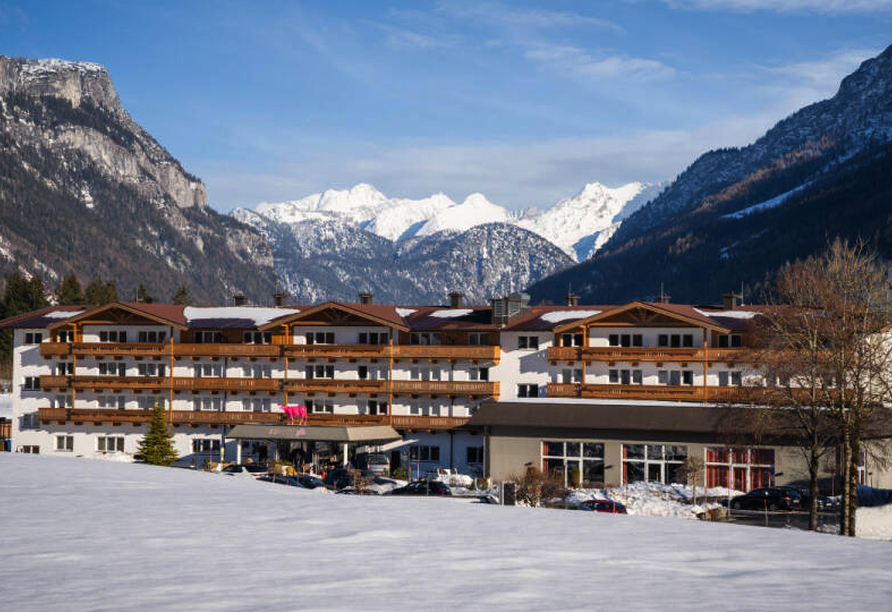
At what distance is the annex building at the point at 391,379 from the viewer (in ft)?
220

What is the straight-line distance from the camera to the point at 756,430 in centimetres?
5062

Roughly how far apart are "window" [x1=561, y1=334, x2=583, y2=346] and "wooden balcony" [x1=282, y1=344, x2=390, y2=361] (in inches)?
539

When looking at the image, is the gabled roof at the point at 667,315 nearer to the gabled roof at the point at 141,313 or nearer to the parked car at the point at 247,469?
the parked car at the point at 247,469

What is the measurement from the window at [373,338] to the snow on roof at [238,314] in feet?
19.3

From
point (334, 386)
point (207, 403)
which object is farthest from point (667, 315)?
point (207, 403)

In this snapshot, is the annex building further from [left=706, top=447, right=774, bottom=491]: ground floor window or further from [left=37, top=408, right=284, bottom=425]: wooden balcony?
[left=706, top=447, right=774, bottom=491]: ground floor window

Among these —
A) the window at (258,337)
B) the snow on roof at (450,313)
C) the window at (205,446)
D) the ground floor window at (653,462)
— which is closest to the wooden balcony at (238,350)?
the window at (258,337)

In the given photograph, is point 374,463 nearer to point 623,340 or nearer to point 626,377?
point 626,377

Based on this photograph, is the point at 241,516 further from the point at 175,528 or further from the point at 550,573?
the point at 550,573

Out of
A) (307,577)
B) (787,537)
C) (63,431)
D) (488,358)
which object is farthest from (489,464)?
(307,577)

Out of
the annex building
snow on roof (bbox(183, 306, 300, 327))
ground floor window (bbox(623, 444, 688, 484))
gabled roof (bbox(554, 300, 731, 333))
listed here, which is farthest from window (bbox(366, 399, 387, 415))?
ground floor window (bbox(623, 444, 688, 484))

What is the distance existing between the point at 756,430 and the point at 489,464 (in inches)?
845

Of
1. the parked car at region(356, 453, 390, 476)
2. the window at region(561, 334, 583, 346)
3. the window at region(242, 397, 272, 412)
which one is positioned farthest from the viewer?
the window at region(242, 397, 272, 412)

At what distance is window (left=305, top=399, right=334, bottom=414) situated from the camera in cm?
8262
